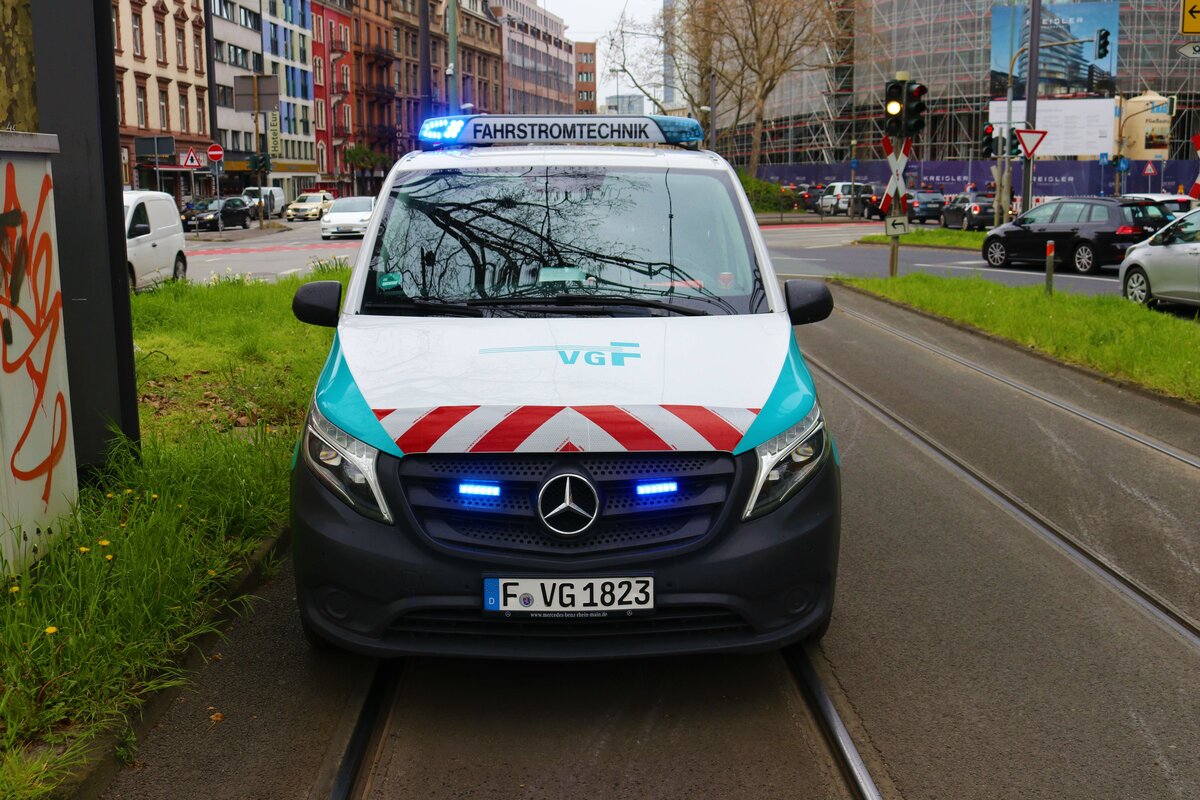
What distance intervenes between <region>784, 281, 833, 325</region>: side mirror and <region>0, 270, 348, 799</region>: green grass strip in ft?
7.89

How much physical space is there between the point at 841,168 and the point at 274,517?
74.9 meters

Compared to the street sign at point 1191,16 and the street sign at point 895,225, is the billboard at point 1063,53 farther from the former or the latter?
the street sign at point 1191,16

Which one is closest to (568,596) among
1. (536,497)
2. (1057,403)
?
(536,497)

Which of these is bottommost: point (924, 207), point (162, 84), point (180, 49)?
point (924, 207)

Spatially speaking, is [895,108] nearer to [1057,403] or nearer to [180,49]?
[1057,403]

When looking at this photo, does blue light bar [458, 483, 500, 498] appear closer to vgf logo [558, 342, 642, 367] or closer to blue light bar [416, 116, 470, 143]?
vgf logo [558, 342, 642, 367]

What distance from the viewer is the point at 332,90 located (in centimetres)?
9538

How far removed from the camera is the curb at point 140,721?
342cm

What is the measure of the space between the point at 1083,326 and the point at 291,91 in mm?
80314

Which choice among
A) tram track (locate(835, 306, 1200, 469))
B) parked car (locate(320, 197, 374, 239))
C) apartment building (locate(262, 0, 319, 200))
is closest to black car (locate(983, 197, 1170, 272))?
tram track (locate(835, 306, 1200, 469))

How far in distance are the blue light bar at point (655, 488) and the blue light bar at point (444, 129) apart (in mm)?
3338

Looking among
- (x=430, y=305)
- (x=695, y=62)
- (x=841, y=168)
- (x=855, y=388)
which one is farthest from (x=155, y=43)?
(x=430, y=305)

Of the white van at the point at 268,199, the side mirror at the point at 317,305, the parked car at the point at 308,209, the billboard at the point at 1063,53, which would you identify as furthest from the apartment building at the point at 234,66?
the side mirror at the point at 317,305

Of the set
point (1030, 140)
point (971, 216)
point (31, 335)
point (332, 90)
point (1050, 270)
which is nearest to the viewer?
point (31, 335)
